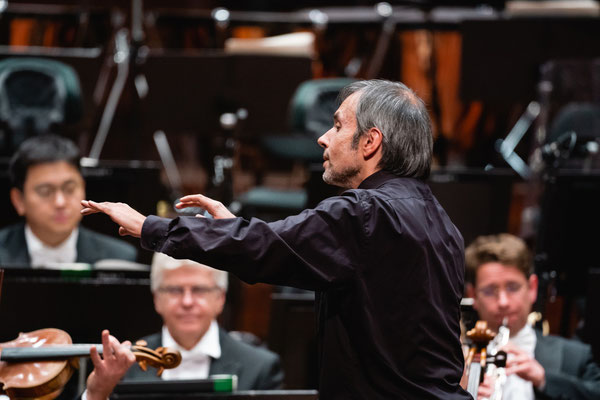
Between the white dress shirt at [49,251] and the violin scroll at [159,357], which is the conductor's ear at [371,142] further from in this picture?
the white dress shirt at [49,251]

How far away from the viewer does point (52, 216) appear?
4.38 m

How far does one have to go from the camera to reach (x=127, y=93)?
7316 millimetres

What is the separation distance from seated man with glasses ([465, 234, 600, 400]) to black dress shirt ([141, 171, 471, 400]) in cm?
96

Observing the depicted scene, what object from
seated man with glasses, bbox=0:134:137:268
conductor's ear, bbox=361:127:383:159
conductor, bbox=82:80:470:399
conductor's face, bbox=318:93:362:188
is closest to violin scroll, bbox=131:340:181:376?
conductor, bbox=82:80:470:399

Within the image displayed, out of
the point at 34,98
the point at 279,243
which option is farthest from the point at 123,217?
the point at 34,98

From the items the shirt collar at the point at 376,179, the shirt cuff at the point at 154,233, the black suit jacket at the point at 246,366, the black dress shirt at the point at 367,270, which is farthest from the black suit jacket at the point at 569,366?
the shirt cuff at the point at 154,233

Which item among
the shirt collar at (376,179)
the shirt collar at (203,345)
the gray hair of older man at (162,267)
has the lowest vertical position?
the shirt collar at (203,345)

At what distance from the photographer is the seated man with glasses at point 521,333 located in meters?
3.41

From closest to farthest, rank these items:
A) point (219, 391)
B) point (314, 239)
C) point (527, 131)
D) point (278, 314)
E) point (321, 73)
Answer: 1. point (314, 239)
2. point (219, 391)
3. point (278, 314)
4. point (527, 131)
5. point (321, 73)

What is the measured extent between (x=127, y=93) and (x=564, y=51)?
3390 millimetres

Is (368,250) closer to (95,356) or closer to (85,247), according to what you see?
(95,356)

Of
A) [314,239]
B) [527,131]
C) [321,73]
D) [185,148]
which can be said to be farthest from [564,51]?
[314,239]

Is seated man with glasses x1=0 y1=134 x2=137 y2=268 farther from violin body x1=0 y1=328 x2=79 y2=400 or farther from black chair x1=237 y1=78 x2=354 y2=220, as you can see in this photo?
violin body x1=0 y1=328 x2=79 y2=400

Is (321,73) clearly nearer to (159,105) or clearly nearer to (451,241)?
(159,105)
